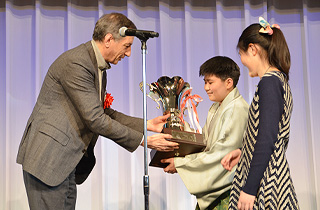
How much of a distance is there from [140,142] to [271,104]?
860mm

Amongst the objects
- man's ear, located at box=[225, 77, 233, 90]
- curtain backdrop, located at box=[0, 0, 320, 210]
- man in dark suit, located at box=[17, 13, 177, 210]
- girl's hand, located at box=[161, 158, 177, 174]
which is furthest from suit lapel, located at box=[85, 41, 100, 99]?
curtain backdrop, located at box=[0, 0, 320, 210]

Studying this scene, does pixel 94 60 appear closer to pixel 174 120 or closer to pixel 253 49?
pixel 174 120

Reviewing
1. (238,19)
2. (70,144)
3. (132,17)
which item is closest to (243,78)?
(238,19)

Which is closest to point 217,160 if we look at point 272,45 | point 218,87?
point 218,87

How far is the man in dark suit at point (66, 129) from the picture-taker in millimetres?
2346

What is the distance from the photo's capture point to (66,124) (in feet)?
7.92

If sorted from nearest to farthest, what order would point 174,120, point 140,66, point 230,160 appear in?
point 230,160 → point 174,120 → point 140,66

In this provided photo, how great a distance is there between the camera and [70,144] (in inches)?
94.6

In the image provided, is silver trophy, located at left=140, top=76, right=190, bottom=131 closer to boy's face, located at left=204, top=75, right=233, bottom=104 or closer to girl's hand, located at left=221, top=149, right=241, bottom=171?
boy's face, located at left=204, top=75, right=233, bottom=104

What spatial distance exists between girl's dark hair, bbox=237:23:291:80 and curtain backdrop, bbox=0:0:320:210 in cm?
195

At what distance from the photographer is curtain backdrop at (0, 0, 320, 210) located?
398cm

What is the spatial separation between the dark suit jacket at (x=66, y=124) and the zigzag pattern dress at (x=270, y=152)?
2.58 feet

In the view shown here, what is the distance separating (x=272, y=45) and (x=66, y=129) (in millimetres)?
1149

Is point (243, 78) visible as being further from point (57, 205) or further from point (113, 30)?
point (57, 205)
